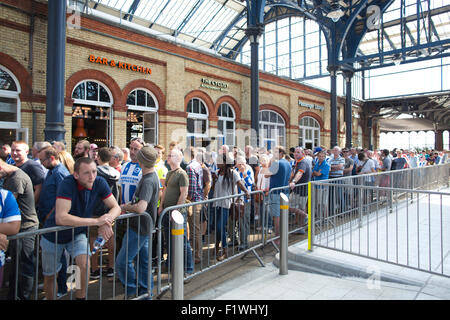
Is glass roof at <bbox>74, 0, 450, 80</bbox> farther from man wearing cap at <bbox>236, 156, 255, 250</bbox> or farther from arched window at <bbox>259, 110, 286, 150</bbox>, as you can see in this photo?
man wearing cap at <bbox>236, 156, 255, 250</bbox>

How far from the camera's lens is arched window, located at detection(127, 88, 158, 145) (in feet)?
38.3

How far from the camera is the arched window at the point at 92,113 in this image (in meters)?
10.2

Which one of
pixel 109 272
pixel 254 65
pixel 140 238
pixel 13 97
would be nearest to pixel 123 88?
pixel 13 97

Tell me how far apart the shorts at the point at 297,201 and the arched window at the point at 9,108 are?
25.3ft

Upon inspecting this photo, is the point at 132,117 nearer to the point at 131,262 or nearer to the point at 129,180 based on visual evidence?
the point at 129,180

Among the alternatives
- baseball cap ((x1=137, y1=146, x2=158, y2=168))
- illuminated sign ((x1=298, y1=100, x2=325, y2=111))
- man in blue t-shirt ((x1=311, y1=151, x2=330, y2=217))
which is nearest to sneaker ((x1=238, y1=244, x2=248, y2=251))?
man in blue t-shirt ((x1=311, y1=151, x2=330, y2=217))

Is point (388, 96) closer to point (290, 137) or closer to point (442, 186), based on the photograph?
point (290, 137)

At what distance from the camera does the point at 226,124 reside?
51.4ft

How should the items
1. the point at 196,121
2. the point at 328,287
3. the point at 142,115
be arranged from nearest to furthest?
the point at 328,287
the point at 142,115
the point at 196,121

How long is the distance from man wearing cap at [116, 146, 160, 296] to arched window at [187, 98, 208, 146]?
9.97 metres

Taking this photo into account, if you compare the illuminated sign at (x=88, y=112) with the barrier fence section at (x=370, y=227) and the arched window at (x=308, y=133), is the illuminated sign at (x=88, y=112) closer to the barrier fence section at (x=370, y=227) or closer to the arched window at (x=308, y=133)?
the barrier fence section at (x=370, y=227)

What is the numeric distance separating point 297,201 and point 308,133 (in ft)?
54.8
